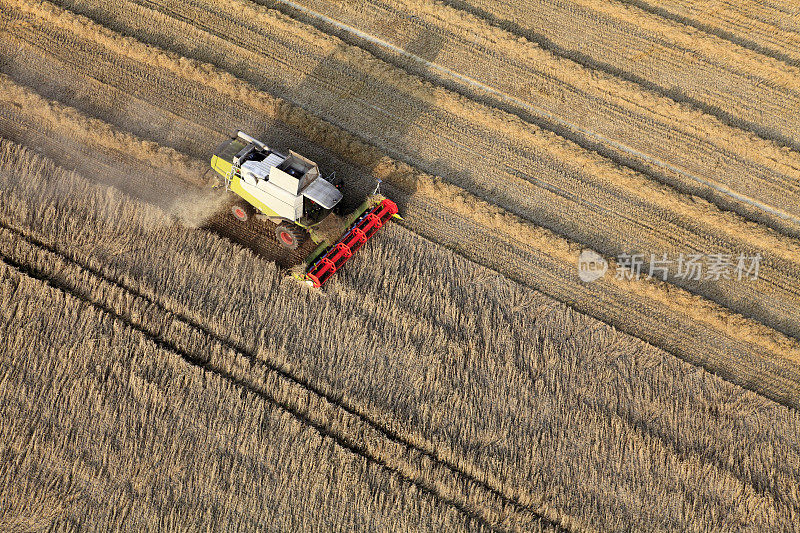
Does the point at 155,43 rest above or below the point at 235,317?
above

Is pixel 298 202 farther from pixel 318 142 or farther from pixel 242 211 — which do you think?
pixel 318 142

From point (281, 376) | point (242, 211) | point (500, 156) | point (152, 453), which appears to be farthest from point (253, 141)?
point (152, 453)

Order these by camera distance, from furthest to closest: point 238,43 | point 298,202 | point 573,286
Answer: point 238,43 → point 573,286 → point 298,202

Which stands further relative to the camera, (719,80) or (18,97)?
(719,80)

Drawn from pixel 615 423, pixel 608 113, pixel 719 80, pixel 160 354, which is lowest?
pixel 160 354

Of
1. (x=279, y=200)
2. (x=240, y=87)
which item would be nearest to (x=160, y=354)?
(x=279, y=200)

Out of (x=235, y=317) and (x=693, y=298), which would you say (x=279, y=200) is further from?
(x=693, y=298)

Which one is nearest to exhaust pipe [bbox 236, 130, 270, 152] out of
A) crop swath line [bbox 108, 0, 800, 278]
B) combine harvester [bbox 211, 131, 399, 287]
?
combine harvester [bbox 211, 131, 399, 287]
